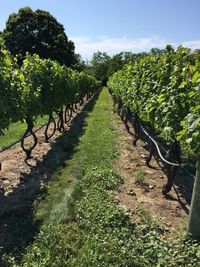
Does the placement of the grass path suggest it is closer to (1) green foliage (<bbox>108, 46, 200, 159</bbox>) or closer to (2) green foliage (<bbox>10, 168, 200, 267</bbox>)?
(2) green foliage (<bbox>10, 168, 200, 267</bbox>)

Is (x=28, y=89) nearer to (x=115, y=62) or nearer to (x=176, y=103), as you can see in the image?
(x=176, y=103)

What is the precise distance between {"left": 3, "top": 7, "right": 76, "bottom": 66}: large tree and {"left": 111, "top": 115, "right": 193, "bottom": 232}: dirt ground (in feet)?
141

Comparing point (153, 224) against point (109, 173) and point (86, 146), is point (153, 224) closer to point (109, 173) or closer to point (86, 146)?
point (109, 173)

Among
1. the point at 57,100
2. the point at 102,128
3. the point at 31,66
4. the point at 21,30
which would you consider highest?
the point at 21,30

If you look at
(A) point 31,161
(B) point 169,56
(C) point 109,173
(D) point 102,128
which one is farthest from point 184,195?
(D) point 102,128

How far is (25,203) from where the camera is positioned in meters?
7.82

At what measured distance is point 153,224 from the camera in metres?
6.46

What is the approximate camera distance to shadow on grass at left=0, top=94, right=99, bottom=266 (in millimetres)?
6188

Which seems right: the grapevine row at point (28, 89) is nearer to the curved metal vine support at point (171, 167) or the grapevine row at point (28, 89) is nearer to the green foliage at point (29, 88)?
the green foliage at point (29, 88)

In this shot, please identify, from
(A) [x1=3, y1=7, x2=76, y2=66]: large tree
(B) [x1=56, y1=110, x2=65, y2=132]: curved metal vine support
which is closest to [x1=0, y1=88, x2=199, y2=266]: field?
(B) [x1=56, y1=110, x2=65, y2=132]: curved metal vine support

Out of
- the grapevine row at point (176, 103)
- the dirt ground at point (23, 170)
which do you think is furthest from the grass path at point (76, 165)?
the grapevine row at point (176, 103)

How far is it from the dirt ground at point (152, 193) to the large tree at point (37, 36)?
43006 millimetres

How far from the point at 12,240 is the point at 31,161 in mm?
4837

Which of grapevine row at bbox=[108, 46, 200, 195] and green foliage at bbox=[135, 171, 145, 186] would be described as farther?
green foliage at bbox=[135, 171, 145, 186]
